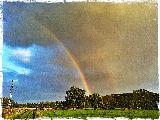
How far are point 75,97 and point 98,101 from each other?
21.4 inches

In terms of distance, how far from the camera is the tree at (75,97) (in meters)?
9.51

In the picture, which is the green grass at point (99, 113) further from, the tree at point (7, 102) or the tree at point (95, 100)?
the tree at point (7, 102)

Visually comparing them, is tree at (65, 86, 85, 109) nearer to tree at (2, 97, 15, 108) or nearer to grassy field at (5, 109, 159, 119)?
grassy field at (5, 109, 159, 119)

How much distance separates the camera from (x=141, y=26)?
974 cm

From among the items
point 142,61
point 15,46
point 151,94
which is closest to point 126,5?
point 142,61

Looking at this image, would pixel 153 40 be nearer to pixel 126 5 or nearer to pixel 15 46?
pixel 126 5

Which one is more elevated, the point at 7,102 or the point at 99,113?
the point at 7,102

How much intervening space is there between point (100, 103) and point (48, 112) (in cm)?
123

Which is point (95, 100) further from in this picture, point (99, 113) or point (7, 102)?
point (7, 102)

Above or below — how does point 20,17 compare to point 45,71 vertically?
above

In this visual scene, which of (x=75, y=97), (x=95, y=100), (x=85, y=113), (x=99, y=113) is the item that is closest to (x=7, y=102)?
(x=75, y=97)

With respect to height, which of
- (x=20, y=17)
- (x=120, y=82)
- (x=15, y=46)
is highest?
(x=20, y=17)

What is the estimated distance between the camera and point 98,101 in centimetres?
953

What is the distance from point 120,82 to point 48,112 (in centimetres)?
184
